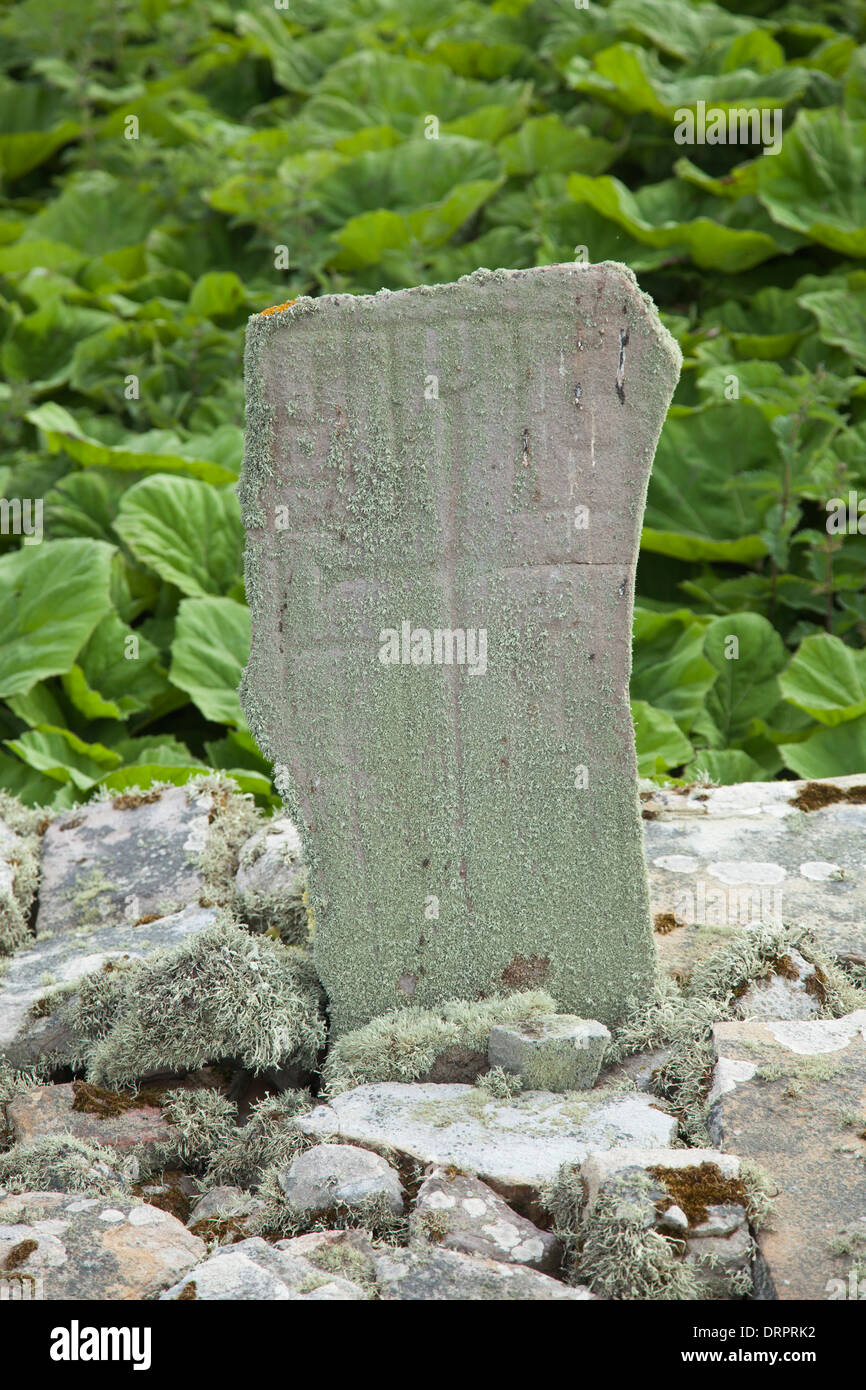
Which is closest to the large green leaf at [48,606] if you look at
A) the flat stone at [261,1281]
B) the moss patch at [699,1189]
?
the flat stone at [261,1281]

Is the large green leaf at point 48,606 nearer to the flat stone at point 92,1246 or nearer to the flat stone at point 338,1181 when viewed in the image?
the flat stone at point 92,1246

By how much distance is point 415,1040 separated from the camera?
2.35 m

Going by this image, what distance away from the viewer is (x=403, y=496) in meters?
2.33

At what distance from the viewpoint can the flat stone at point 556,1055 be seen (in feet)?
7.43

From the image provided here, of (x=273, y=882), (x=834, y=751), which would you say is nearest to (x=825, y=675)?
(x=834, y=751)

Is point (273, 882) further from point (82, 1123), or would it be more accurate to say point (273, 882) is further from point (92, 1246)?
point (92, 1246)

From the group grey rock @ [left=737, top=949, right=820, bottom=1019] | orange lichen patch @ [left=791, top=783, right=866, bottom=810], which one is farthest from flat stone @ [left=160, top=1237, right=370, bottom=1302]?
orange lichen patch @ [left=791, top=783, right=866, bottom=810]

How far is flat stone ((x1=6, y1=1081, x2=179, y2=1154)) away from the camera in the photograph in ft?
7.55

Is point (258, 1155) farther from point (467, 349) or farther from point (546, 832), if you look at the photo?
point (467, 349)

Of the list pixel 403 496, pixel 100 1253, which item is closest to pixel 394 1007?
pixel 100 1253

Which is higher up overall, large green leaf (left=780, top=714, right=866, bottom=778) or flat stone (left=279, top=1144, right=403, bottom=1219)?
large green leaf (left=780, top=714, right=866, bottom=778)

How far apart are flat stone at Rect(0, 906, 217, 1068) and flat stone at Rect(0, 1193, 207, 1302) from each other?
1.54 ft

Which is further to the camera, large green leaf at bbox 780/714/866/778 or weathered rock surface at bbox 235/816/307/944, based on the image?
large green leaf at bbox 780/714/866/778

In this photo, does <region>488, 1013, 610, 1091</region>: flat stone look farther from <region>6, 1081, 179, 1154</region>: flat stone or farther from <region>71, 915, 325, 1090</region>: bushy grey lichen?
<region>6, 1081, 179, 1154</region>: flat stone
